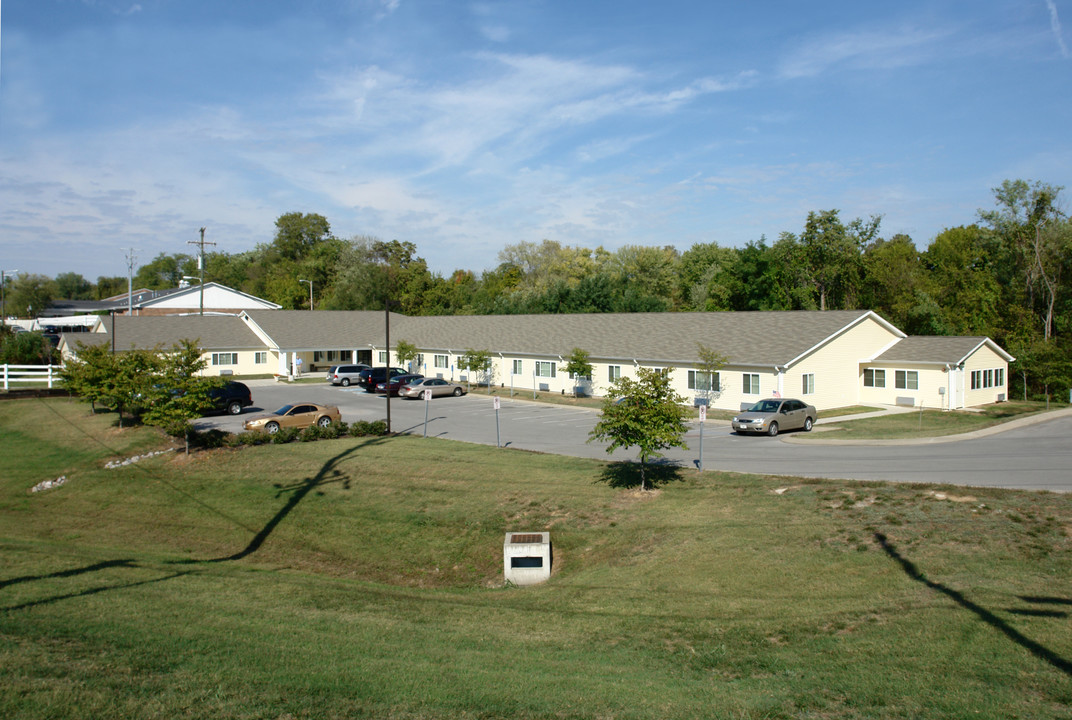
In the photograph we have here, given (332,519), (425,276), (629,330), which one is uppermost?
(425,276)

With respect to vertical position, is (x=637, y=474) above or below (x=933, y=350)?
below

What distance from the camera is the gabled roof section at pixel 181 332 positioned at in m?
60.6

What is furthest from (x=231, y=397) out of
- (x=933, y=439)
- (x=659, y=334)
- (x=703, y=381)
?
(x=933, y=439)

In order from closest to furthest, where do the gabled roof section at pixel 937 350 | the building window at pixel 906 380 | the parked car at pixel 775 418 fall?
the parked car at pixel 775 418 < the gabled roof section at pixel 937 350 < the building window at pixel 906 380

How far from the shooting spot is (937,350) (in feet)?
127

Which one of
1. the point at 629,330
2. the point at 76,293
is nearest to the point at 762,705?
the point at 629,330

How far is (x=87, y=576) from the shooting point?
12695 mm

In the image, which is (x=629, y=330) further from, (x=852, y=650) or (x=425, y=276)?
(x=425, y=276)

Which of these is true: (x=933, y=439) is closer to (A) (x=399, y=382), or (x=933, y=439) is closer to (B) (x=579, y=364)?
(B) (x=579, y=364)

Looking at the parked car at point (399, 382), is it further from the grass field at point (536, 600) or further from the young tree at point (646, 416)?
the young tree at point (646, 416)

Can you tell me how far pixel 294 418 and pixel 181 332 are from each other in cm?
3708

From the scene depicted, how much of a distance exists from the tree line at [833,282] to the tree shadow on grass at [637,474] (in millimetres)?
12875

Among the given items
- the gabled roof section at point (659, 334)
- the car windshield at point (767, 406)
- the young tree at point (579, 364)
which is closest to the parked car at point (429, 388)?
the gabled roof section at point (659, 334)

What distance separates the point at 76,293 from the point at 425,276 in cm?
13057
